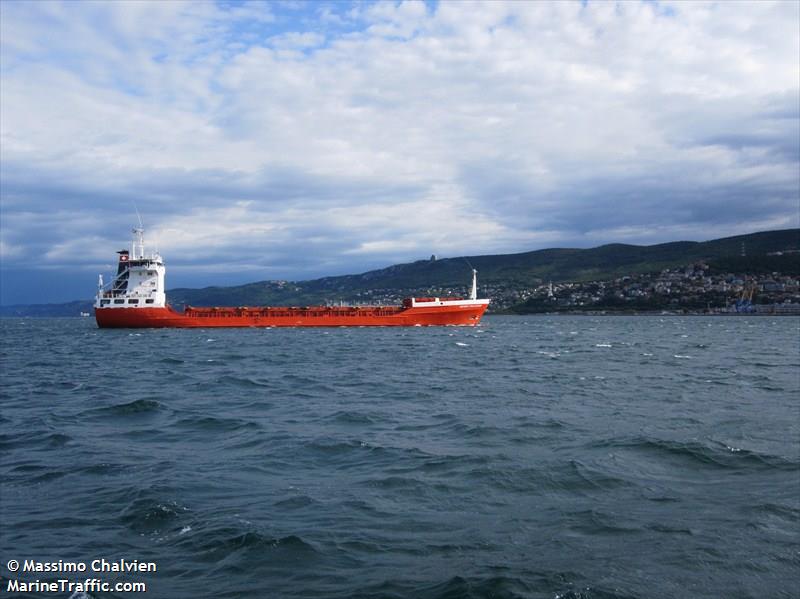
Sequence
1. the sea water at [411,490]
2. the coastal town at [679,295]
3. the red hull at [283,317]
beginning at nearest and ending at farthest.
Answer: the sea water at [411,490] < the red hull at [283,317] < the coastal town at [679,295]

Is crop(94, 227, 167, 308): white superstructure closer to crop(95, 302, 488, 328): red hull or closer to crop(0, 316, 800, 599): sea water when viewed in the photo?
crop(95, 302, 488, 328): red hull

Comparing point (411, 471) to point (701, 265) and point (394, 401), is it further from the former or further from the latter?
point (701, 265)

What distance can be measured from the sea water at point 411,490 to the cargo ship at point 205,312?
164ft

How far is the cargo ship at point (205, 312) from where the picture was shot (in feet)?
232

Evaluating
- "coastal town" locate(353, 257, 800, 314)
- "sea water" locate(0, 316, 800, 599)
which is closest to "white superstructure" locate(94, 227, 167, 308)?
"sea water" locate(0, 316, 800, 599)

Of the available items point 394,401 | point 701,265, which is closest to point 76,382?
point 394,401

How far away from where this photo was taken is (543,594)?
21.5 feet

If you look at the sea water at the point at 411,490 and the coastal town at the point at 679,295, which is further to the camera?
the coastal town at the point at 679,295

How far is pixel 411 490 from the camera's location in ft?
33.5

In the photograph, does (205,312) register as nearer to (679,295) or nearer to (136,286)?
(136,286)

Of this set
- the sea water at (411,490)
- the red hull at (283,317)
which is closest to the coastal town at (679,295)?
the red hull at (283,317)

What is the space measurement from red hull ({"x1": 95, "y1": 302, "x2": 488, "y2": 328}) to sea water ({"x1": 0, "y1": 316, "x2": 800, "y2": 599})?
163 feet

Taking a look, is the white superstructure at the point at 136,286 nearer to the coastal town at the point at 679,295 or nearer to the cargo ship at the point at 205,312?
the cargo ship at the point at 205,312

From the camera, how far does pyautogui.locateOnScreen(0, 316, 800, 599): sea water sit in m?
7.09
